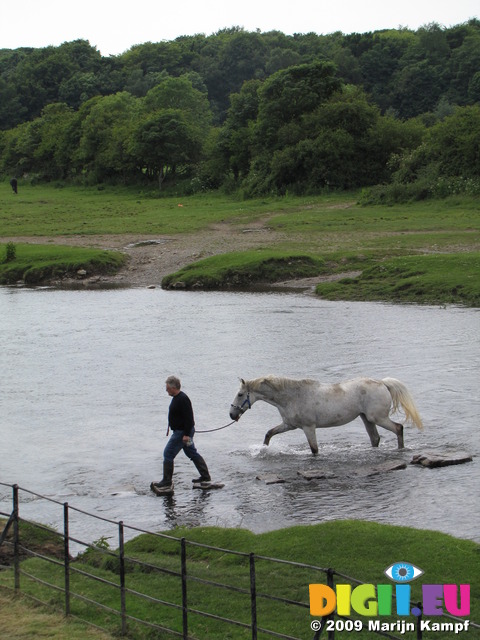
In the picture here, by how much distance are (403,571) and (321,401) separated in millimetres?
7563

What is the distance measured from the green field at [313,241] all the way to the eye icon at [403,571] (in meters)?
25.8

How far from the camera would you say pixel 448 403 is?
21.7 m

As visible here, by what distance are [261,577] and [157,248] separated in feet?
138

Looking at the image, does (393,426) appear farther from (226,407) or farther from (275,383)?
(226,407)

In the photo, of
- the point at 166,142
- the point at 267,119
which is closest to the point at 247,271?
the point at 267,119

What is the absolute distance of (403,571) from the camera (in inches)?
429

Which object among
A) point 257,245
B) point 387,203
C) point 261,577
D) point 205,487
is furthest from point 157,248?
point 261,577

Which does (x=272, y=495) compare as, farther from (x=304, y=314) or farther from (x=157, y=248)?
(x=157, y=248)

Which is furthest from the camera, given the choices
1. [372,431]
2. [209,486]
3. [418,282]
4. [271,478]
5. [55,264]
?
[55,264]

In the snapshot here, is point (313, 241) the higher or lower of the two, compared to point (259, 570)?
higher

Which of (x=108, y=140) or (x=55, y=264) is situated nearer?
(x=55, y=264)

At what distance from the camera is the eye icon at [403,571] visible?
10.6 metres

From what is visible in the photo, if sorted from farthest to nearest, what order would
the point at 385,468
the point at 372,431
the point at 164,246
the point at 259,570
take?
the point at 164,246
the point at 372,431
the point at 385,468
the point at 259,570

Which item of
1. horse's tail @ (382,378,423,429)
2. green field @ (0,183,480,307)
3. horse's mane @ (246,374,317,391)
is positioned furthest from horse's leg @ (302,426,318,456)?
green field @ (0,183,480,307)
